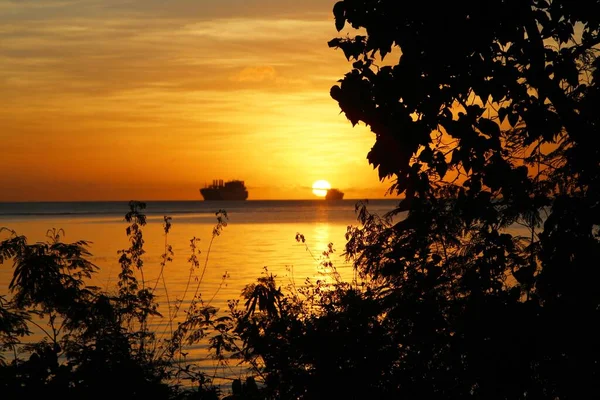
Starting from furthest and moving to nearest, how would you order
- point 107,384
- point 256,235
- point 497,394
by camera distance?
point 256,235 → point 107,384 → point 497,394

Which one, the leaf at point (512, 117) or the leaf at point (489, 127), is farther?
the leaf at point (512, 117)

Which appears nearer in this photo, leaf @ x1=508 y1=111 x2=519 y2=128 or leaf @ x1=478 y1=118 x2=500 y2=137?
leaf @ x1=478 y1=118 x2=500 y2=137

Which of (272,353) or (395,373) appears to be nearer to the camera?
(395,373)

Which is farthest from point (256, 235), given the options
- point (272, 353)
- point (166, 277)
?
point (272, 353)

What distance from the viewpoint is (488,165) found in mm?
6367

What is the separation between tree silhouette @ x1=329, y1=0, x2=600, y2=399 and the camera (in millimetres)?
6055

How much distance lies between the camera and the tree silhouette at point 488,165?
605cm

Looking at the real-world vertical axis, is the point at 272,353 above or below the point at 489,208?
below

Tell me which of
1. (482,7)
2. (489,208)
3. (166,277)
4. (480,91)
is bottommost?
(166,277)

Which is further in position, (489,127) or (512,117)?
(512,117)

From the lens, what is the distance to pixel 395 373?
7590 millimetres

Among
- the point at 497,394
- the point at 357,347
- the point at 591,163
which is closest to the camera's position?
the point at 591,163

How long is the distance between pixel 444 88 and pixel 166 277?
24608 millimetres

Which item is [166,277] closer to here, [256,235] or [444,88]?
[444,88]
